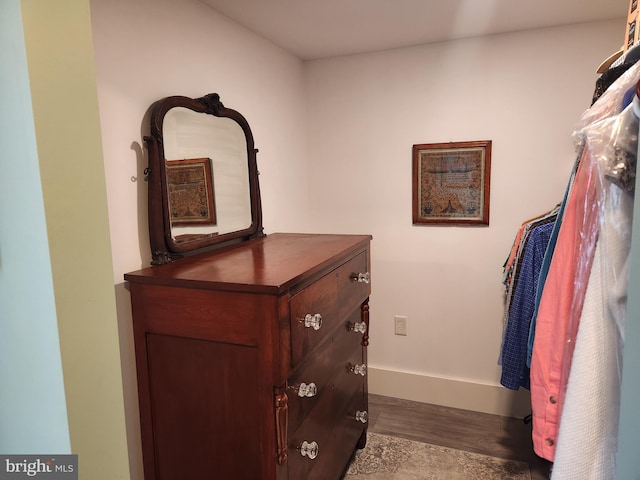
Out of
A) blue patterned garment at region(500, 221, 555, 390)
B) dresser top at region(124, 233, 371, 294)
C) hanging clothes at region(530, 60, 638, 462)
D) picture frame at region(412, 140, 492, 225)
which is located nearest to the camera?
hanging clothes at region(530, 60, 638, 462)

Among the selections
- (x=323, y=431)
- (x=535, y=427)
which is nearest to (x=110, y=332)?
(x=323, y=431)

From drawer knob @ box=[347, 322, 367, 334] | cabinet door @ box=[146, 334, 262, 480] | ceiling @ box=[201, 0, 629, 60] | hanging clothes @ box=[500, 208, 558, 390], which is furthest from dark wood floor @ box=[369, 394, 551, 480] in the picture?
ceiling @ box=[201, 0, 629, 60]

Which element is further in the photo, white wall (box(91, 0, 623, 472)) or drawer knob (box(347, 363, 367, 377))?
white wall (box(91, 0, 623, 472))

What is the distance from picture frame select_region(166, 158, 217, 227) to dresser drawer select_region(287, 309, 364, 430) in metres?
0.68

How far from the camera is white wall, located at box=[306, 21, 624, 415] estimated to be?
2.25 meters

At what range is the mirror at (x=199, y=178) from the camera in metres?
1.46

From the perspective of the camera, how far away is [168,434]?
137 cm

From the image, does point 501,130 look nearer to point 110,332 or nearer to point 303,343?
point 303,343

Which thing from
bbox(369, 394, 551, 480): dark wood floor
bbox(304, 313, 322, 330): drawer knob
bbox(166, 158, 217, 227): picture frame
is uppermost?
bbox(166, 158, 217, 227): picture frame

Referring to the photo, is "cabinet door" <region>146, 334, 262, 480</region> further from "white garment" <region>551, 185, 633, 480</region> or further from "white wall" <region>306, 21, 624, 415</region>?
"white wall" <region>306, 21, 624, 415</region>

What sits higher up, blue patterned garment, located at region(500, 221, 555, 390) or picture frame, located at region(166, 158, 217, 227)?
picture frame, located at region(166, 158, 217, 227)

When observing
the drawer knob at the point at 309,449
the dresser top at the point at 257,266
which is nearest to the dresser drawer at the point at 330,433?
the drawer knob at the point at 309,449

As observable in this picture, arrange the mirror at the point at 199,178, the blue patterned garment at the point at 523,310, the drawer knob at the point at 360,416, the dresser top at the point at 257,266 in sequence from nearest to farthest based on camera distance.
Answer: the dresser top at the point at 257,266 → the mirror at the point at 199,178 → the blue patterned garment at the point at 523,310 → the drawer knob at the point at 360,416

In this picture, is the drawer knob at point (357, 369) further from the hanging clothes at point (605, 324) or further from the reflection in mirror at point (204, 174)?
the hanging clothes at point (605, 324)
